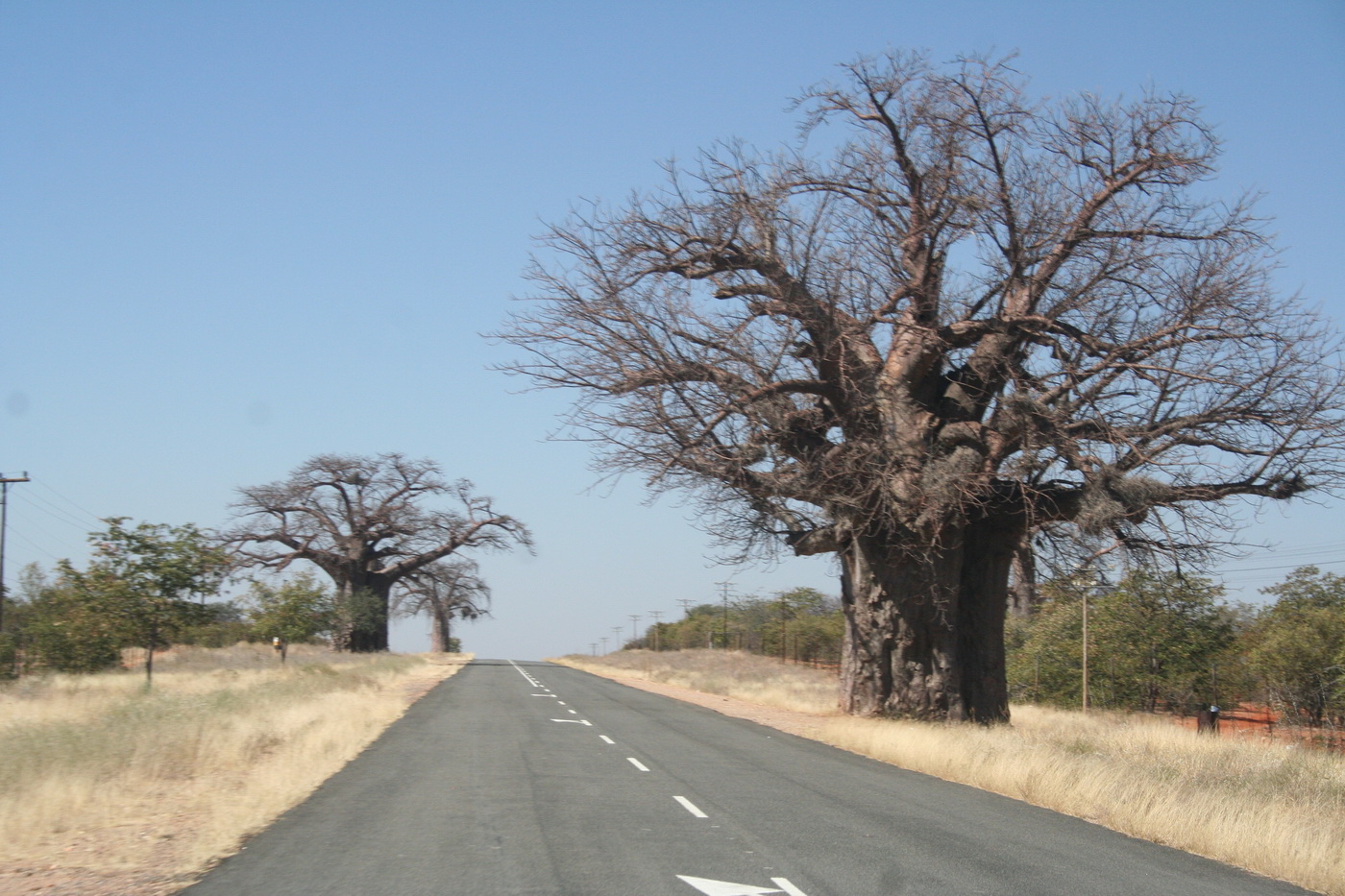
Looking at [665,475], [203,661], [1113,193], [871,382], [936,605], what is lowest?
[203,661]

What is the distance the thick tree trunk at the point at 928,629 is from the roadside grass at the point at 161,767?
960cm

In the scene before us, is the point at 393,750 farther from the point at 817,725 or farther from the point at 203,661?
the point at 203,661

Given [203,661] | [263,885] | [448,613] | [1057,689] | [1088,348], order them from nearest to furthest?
[263,885] → [1088,348] → [1057,689] → [203,661] → [448,613]

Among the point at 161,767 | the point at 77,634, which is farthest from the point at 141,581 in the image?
the point at 161,767

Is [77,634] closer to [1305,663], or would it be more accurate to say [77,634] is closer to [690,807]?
[690,807]

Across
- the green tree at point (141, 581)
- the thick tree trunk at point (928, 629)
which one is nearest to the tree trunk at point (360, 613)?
the green tree at point (141, 581)

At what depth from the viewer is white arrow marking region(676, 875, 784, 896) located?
7188 millimetres

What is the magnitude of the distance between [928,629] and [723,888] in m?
15.5

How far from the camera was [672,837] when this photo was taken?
30.1 feet

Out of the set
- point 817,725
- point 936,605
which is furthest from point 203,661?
point 936,605

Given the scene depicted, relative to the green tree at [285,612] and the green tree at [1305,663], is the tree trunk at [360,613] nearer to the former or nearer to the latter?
the green tree at [285,612]

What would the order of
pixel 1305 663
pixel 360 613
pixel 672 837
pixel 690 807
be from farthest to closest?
1. pixel 360 613
2. pixel 1305 663
3. pixel 690 807
4. pixel 672 837

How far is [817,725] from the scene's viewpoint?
2242 centimetres

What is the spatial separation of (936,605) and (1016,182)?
26.4ft
